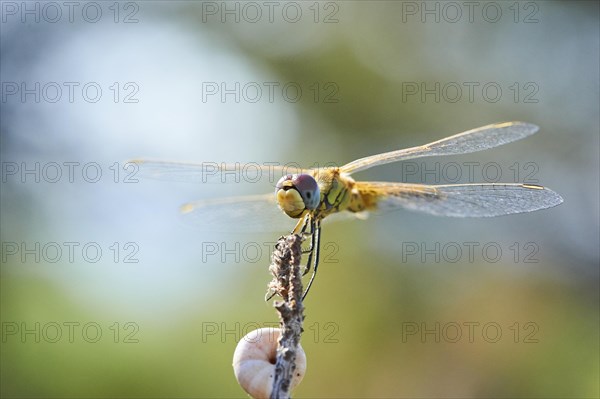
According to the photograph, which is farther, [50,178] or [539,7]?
[539,7]

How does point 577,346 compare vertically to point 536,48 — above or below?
below

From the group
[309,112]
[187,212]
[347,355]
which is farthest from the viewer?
[309,112]

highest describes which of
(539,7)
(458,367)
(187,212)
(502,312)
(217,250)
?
(539,7)

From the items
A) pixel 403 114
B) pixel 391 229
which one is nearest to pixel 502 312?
pixel 391 229

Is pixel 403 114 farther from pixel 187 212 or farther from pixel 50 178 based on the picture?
pixel 187 212
